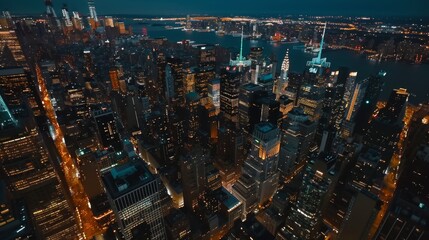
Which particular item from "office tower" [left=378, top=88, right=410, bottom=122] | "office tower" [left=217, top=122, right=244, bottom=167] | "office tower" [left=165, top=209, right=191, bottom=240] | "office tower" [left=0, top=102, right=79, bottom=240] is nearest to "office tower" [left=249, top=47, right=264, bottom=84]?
Answer: "office tower" [left=217, top=122, right=244, bottom=167]

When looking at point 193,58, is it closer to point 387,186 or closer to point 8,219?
point 387,186

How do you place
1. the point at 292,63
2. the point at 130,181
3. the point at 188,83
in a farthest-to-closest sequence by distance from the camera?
the point at 292,63 < the point at 188,83 < the point at 130,181

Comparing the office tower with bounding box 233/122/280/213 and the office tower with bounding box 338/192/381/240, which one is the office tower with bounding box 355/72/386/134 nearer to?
the office tower with bounding box 233/122/280/213

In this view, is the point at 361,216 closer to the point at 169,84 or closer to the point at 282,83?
the point at 282,83

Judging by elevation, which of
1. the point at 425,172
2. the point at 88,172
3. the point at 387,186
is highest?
the point at 425,172

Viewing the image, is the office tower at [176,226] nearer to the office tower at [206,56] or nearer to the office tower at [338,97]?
the office tower at [338,97]

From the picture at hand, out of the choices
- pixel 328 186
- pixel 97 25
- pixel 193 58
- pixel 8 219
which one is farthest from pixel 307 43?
pixel 97 25

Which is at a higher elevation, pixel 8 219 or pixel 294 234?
pixel 8 219

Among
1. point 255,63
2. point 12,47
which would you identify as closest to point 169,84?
point 255,63
